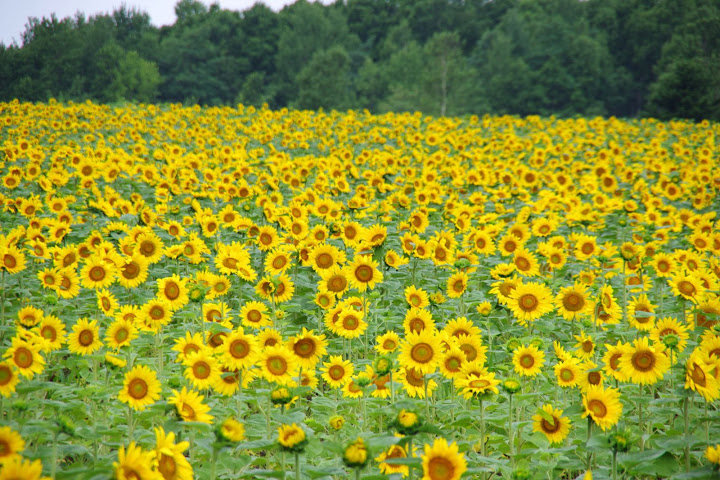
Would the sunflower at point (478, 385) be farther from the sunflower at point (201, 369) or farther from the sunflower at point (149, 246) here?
the sunflower at point (149, 246)

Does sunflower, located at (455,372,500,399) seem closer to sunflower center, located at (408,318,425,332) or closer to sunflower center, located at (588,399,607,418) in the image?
sunflower center, located at (588,399,607,418)

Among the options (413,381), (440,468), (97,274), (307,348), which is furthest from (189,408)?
(97,274)

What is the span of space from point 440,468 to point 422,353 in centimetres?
100

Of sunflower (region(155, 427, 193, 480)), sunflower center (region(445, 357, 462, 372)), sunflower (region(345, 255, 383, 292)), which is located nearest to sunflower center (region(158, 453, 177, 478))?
sunflower (region(155, 427, 193, 480))

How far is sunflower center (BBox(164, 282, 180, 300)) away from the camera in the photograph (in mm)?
3787

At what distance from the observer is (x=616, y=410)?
2.78 metres

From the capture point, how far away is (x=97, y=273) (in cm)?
418

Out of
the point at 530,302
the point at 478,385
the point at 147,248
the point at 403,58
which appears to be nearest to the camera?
the point at 478,385

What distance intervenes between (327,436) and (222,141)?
10.2 m

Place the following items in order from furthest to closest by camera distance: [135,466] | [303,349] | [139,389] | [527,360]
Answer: [527,360], [303,349], [139,389], [135,466]

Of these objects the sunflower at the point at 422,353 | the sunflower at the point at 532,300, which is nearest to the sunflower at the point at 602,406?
the sunflower at the point at 422,353

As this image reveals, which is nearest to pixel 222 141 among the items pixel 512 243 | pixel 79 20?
pixel 512 243

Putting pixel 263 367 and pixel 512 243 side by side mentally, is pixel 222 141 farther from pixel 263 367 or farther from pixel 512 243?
pixel 263 367

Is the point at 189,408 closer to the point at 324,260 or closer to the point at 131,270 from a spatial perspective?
the point at 131,270
